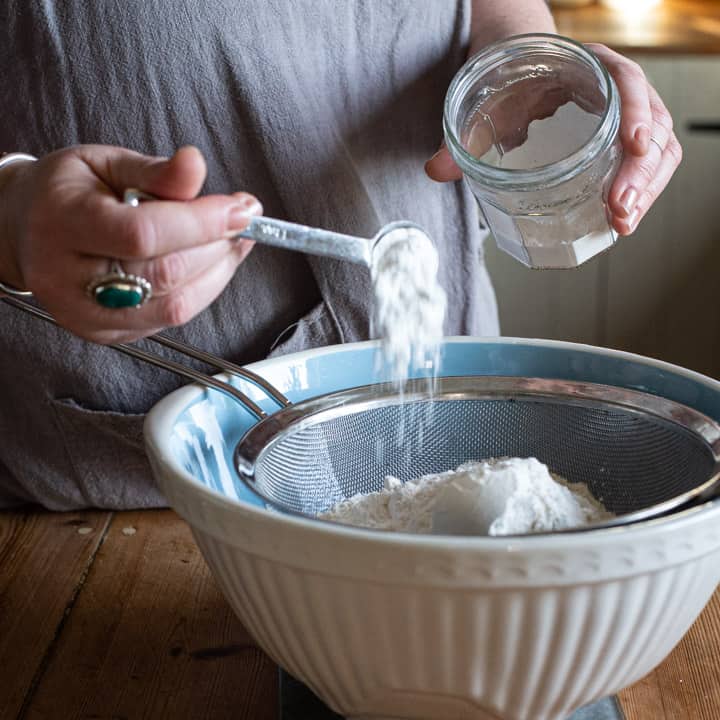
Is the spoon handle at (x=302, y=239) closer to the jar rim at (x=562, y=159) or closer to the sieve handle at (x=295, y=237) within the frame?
the sieve handle at (x=295, y=237)

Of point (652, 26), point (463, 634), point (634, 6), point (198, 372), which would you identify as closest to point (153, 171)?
point (198, 372)

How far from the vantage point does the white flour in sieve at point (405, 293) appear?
0.65 m

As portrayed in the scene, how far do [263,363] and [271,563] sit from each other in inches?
9.7

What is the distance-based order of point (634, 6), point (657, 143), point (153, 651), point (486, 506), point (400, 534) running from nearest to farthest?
point (400, 534) → point (486, 506) → point (153, 651) → point (657, 143) → point (634, 6)

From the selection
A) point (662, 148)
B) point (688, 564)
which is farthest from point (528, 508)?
point (662, 148)

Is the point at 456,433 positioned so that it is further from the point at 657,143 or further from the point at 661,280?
the point at 661,280

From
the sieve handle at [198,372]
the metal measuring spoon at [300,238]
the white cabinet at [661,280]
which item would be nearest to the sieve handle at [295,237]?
the metal measuring spoon at [300,238]

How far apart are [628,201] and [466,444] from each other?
0.21 meters

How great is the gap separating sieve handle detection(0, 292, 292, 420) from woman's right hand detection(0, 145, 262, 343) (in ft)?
0.24

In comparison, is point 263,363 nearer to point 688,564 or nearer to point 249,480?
point 249,480

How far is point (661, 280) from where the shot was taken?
204cm

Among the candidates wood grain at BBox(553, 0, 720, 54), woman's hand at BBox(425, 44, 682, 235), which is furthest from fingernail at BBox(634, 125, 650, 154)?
wood grain at BBox(553, 0, 720, 54)

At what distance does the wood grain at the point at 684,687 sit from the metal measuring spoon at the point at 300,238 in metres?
0.31

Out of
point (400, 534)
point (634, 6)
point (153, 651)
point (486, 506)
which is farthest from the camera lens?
point (634, 6)
